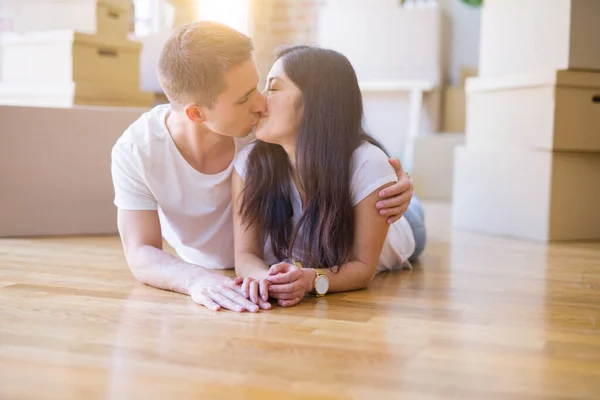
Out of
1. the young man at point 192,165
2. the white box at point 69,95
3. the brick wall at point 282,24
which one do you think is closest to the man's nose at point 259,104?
the young man at point 192,165

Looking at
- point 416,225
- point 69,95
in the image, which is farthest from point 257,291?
point 69,95

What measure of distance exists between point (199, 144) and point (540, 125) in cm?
133

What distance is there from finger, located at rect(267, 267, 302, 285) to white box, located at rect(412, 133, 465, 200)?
9.66ft

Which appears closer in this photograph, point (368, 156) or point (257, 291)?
point (257, 291)

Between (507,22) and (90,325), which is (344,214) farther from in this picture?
(507,22)

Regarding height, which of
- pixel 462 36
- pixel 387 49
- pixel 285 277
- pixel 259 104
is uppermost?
pixel 462 36

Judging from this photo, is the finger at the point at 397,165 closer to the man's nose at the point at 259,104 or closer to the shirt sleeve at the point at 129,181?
the man's nose at the point at 259,104

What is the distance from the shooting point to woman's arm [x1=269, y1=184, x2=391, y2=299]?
1.46m

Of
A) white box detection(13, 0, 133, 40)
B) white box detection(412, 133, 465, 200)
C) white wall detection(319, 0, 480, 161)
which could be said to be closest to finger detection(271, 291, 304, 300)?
white box detection(13, 0, 133, 40)

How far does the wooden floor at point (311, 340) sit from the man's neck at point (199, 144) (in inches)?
12.1

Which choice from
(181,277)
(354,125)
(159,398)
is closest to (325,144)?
(354,125)

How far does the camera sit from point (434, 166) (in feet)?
13.9

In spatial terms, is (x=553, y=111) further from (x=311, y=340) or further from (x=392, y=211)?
(x=311, y=340)

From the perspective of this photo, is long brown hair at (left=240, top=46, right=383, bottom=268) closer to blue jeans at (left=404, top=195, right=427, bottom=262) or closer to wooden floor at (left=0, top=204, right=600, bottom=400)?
wooden floor at (left=0, top=204, right=600, bottom=400)
